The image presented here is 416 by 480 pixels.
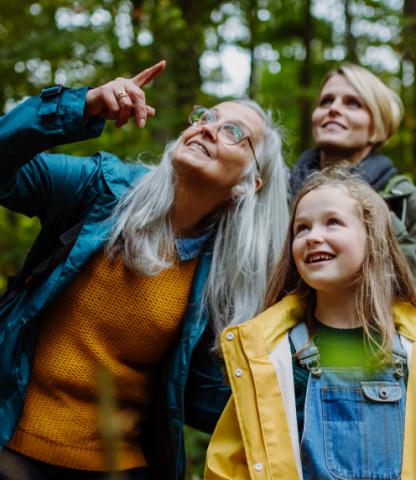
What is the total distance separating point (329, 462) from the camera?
2.23 metres

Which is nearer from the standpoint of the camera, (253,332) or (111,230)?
(253,332)

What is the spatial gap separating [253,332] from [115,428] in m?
2.07

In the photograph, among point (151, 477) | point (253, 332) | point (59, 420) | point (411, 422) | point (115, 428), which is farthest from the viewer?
point (151, 477)

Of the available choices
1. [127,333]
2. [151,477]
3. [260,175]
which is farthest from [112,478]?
[260,175]

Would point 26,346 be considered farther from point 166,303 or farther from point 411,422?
point 411,422

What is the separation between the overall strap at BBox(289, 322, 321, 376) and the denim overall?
2cm

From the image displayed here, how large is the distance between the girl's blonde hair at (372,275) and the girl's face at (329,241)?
0.06 meters

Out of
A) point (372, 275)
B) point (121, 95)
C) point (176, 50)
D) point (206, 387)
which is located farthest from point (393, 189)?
point (176, 50)

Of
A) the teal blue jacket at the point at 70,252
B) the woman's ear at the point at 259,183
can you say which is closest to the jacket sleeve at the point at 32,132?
the teal blue jacket at the point at 70,252

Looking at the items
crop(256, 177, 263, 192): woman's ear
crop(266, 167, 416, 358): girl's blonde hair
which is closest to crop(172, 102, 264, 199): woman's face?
crop(256, 177, 263, 192): woman's ear

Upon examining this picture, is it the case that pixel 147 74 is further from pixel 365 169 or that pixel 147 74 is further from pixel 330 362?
pixel 365 169

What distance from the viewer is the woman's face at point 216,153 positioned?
114 inches

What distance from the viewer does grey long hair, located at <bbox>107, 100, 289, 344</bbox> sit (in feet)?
9.32

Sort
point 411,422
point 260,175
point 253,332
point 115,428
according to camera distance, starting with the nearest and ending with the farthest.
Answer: point 115,428, point 411,422, point 253,332, point 260,175
